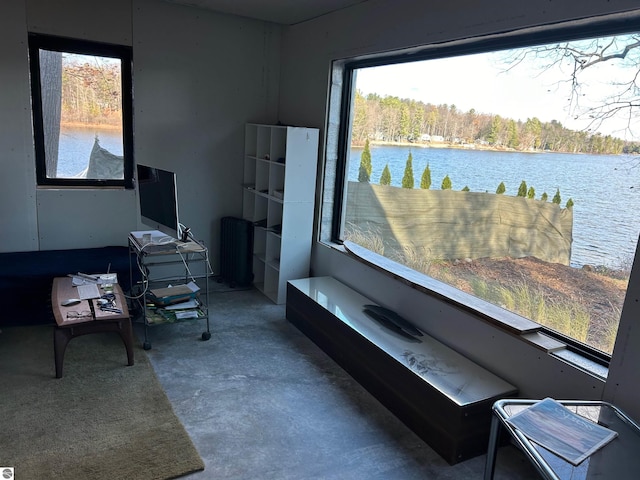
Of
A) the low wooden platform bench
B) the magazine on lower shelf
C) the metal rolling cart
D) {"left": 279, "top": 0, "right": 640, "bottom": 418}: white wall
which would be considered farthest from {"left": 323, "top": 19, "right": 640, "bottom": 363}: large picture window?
the metal rolling cart

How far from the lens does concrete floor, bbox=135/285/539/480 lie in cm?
235

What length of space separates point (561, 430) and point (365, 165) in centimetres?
262

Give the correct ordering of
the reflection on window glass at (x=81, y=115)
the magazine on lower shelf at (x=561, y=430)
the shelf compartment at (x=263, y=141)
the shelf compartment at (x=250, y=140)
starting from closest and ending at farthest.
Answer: the magazine on lower shelf at (x=561, y=430) < the reflection on window glass at (x=81, y=115) < the shelf compartment at (x=263, y=141) < the shelf compartment at (x=250, y=140)

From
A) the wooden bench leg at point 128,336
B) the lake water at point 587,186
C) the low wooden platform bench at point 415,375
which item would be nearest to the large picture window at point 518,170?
the lake water at point 587,186

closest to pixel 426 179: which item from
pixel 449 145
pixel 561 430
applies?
pixel 449 145

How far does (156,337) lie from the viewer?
12.0 feet

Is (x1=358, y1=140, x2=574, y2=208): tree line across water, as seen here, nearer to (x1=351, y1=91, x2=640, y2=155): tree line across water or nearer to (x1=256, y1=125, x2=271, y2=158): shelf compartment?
(x1=351, y1=91, x2=640, y2=155): tree line across water

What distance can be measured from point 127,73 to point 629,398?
14.2 ft

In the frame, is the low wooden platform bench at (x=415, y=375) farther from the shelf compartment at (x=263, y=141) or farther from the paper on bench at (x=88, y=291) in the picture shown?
the shelf compartment at (x=263, y=141)

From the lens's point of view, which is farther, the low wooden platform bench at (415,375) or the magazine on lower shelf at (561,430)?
the low wooden platform bench at (415,375)

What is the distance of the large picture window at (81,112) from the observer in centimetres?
397

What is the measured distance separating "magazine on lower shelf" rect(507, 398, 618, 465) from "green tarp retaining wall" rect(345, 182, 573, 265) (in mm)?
870

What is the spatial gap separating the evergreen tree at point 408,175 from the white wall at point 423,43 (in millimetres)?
708

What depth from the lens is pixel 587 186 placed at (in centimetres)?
233
